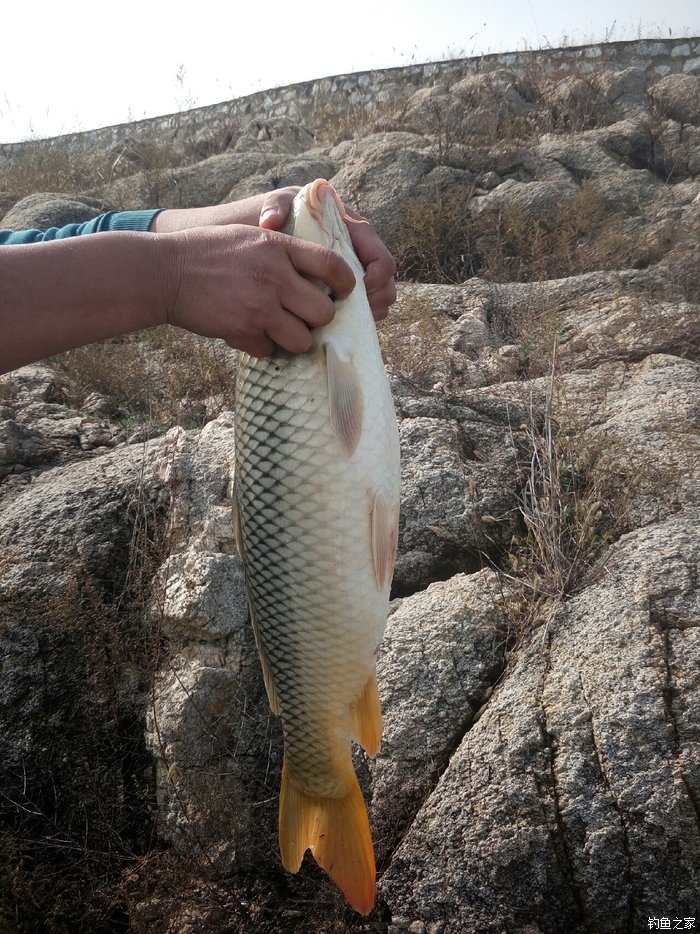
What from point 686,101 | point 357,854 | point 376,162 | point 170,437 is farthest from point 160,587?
point 686,101

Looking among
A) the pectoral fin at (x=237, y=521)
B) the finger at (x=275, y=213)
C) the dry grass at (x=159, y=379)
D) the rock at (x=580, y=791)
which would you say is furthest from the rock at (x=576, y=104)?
the pectoral fin at (x=237, y=521)

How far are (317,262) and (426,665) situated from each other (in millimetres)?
1858

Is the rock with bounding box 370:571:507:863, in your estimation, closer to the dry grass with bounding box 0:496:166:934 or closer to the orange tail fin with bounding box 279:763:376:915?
the orange tail fin with bounding box 279:763:376:915

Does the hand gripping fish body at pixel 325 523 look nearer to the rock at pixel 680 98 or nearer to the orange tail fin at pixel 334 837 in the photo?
the orange tail fin at pixel 334 837

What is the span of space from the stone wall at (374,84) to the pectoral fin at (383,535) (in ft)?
33.7

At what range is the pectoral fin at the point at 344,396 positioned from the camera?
68.7 inches

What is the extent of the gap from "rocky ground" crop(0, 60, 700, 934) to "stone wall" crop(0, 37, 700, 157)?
7740 mm

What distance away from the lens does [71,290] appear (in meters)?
1.74

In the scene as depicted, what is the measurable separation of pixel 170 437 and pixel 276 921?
2.32 metres

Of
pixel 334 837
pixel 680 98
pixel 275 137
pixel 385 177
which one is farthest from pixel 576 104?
pixel 334 837

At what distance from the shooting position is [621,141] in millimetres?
8477

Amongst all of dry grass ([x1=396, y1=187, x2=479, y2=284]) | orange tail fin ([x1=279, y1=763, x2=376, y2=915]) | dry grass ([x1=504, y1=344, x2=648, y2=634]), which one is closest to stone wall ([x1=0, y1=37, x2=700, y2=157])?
dry grass ([x1=396, y1=187, x2=479, y2=284])

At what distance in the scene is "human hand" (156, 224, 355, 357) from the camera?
1699 millimetres

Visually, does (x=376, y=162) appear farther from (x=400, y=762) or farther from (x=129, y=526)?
(x=400, y=762)
